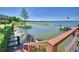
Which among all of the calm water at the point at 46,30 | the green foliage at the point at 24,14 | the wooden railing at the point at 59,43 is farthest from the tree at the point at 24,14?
the wooden railing at the point at 59,43

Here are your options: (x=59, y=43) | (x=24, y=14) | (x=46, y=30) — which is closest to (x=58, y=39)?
(x=59, y=43)

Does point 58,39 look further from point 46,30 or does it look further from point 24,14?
point 24,14

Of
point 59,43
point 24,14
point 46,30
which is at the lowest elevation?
point 59,43

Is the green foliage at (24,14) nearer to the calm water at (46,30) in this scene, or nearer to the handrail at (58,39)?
the calm water at (46,30)

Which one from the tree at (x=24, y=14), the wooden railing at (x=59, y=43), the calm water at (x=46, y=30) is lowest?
the wooden railing at (x=59, y=43)

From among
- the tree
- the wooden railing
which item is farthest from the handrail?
the tree

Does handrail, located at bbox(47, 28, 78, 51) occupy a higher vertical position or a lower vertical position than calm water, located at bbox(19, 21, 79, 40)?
lower

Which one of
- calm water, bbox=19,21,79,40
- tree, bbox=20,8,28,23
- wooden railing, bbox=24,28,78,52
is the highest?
tree, bbox=20,8,28,23

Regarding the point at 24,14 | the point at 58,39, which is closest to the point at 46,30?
the point at 58,39

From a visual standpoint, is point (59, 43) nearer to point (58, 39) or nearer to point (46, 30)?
point (58, 39)

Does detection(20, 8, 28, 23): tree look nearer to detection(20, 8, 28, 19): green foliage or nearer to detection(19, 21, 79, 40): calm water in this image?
detection(20, 8, 28, 19): green foliage

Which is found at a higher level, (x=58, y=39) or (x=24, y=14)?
(x=24, y=14)
